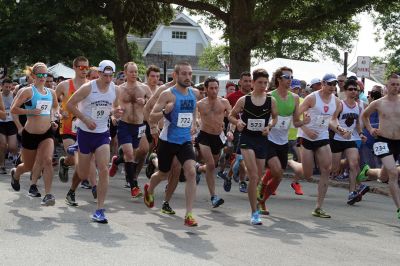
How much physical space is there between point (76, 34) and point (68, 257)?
40300 millimetres

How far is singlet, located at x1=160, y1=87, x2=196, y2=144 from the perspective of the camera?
29.1 ft

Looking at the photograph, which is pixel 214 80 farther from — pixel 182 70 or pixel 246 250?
pixel 246 250

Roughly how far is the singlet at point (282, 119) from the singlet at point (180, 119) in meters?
1.36

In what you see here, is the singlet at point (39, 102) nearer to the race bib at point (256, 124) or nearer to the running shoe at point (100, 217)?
the running shoe at point (100, 217)

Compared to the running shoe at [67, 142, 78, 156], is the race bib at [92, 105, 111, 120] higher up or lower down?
higher up

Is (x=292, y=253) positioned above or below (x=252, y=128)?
below

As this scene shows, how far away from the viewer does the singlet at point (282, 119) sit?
9.86 m

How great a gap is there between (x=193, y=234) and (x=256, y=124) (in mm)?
1860

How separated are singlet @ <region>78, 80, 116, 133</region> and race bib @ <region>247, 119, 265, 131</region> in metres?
1.72

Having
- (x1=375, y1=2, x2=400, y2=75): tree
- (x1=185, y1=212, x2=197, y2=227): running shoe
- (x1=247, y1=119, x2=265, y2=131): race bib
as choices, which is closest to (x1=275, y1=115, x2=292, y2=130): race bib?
(x1=247, y1=119, x2=265, y2=131): race bib

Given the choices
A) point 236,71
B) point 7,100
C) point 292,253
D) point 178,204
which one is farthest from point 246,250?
point 236,71

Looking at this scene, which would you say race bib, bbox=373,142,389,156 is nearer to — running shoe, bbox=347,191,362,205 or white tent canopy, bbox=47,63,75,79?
running shoe, bbox=347,191,362,205

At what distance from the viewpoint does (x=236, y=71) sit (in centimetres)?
2508

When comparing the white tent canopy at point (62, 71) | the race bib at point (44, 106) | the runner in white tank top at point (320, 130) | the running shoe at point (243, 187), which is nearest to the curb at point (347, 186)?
the running shoe at point (243, 187)
